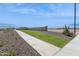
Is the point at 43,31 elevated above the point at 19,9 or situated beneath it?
situated beneath

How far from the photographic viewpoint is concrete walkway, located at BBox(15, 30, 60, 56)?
14.1 feet

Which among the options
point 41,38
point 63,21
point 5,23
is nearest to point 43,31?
point 41,38

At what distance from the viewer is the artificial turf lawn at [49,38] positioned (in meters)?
4.36

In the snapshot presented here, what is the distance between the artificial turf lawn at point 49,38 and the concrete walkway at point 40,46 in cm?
6

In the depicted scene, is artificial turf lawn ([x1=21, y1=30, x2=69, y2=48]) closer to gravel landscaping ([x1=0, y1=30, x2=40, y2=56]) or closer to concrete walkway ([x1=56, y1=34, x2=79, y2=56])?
concrete walkway ([x1=56, y1=34, x2=79, y2=56])

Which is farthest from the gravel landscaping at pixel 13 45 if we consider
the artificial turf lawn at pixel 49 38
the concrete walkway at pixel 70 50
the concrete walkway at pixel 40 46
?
the concrete walkway at pixel 70 50

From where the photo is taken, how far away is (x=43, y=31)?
174 inches

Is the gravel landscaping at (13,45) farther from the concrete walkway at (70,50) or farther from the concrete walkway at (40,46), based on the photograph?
the concrete walkway at (70,50)

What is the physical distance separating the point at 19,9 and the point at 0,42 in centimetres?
71

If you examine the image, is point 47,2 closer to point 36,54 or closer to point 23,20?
point 23,20

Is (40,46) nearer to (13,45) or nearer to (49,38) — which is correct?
(49,38)

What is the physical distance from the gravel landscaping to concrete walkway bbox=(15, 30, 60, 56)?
7 centimetres

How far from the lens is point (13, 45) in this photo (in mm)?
4348

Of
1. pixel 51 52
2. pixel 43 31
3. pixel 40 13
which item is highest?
pixel 40 13
